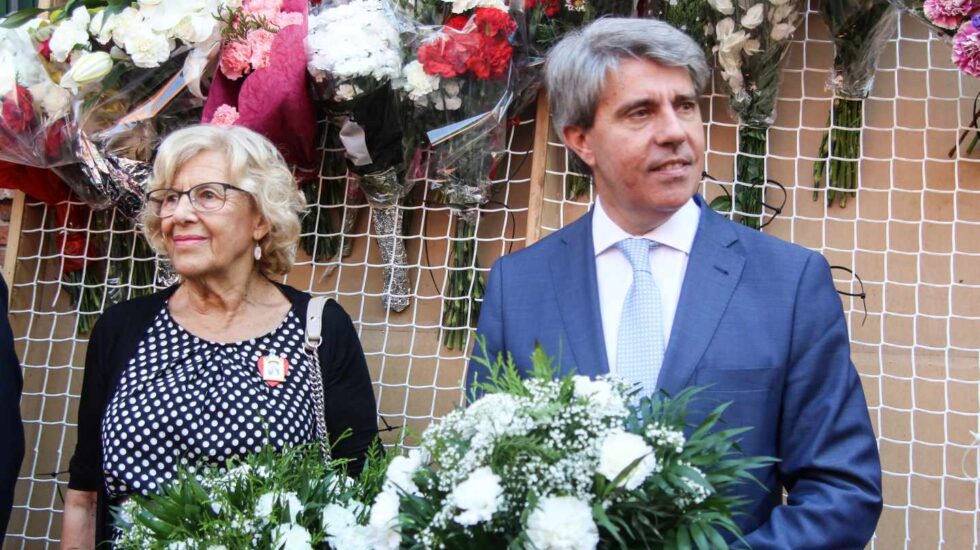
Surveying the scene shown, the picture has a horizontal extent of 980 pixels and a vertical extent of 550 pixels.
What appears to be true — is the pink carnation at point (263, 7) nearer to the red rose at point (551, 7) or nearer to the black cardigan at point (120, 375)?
the red rose at point (551, 7)

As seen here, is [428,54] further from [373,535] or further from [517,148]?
[373,535]

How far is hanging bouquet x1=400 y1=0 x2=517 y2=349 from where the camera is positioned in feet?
10.0

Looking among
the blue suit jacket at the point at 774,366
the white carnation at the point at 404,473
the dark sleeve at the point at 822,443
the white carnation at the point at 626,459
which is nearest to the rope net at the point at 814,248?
the blue suit jacket at the point at 774,366

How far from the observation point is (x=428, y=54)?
10.1ft

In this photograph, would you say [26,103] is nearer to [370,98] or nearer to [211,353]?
[370,98]

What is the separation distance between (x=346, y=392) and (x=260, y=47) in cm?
101

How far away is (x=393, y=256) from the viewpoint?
342 centimetres

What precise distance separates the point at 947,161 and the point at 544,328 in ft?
5.04

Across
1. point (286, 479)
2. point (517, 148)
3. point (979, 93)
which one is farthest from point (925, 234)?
point (286, 479)

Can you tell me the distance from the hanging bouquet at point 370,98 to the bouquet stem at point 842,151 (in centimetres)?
113

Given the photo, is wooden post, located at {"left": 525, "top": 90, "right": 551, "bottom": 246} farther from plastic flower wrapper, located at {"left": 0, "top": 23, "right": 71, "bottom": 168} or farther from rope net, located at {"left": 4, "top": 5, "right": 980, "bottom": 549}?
plastic flower wrapper, located at {"left": 0, "top": 23, "right": 71, "bottom": 168}

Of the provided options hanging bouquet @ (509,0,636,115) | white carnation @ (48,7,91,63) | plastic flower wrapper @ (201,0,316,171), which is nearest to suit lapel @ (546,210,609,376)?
hanging bouquet @ (509,0,636,115)

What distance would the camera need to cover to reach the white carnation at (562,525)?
1551 millimetres

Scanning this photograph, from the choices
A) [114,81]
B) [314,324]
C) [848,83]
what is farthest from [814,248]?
[114,81]
